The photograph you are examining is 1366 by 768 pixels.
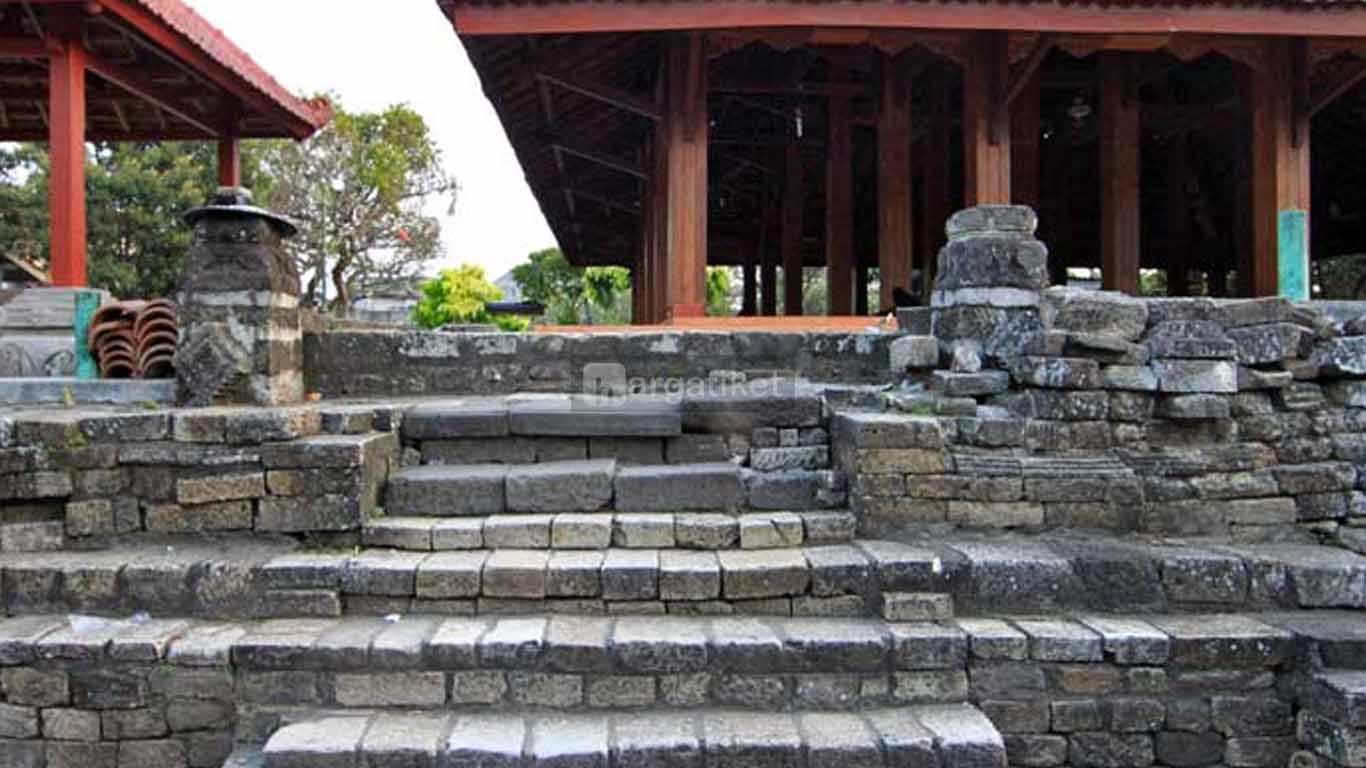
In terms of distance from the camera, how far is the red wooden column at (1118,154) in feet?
29.9

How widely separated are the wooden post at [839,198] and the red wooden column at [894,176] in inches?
29.2

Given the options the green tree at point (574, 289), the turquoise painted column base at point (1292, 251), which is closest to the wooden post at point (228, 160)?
the turquoise painted column base at point (1292, 251)

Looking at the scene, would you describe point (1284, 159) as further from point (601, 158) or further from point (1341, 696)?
point (601, 158)

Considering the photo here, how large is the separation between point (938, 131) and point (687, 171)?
4184mm

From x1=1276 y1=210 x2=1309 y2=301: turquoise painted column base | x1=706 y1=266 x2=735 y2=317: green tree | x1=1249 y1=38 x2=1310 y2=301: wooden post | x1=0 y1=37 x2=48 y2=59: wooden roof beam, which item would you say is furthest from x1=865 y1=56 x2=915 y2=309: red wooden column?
x1=706 y1=266 x2=735 y2=317: green tree

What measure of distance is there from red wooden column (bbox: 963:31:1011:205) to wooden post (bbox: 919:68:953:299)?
1912 millimetres

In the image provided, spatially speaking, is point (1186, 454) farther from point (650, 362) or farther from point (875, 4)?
point (875, 4)

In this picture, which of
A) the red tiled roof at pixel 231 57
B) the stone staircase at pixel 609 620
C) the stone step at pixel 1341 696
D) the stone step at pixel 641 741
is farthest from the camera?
the red tiled roof at pixel 231 57

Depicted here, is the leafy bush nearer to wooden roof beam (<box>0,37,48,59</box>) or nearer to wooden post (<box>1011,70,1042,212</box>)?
wooden roof beam (<box>0,37,48,59</box>)

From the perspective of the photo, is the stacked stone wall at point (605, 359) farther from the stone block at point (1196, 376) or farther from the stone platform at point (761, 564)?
the stone block at point (1196, 376)

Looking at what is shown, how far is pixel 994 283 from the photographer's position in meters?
4.42

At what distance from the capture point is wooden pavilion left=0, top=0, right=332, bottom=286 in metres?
8.17

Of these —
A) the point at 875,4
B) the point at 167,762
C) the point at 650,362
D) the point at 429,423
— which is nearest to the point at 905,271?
the point at 875,4

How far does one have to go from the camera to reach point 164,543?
3.83 m
